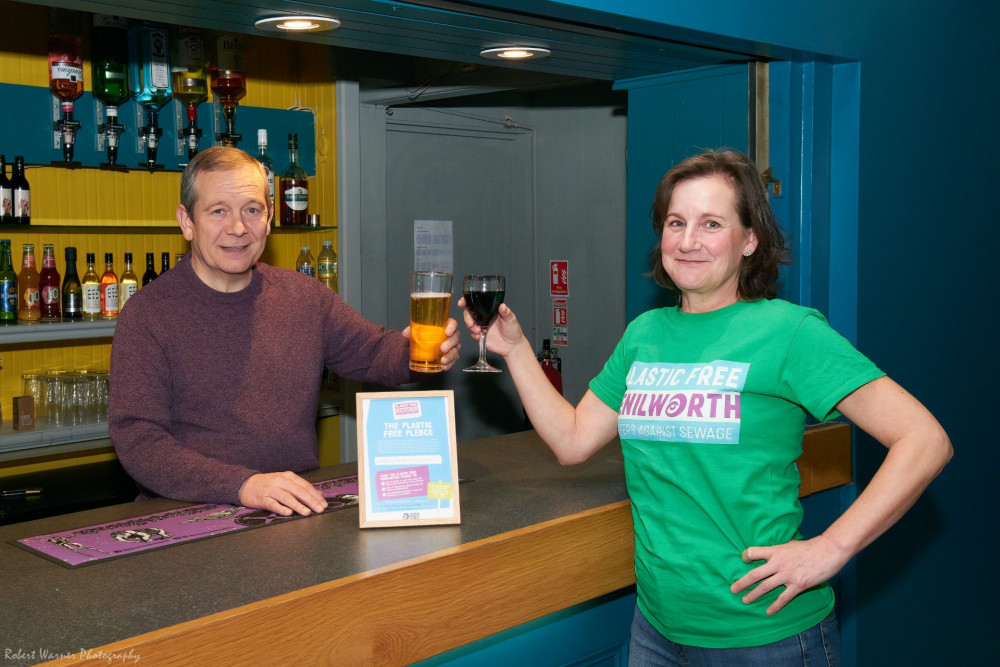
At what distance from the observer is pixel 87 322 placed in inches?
136

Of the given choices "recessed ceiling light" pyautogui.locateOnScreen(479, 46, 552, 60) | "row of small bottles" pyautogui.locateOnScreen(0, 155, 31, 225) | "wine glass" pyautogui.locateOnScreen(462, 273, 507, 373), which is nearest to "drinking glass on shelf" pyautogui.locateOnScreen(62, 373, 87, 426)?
"row of small bottles" pyautogui.locateOnScreen(0, 155, 31, 225)

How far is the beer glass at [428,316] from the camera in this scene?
1.78m

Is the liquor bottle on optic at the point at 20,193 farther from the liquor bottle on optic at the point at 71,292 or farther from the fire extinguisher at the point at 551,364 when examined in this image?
the fire extinguisher at the point at 551,364

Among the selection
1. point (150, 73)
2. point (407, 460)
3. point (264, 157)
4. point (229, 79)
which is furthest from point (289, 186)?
point (407, 460)

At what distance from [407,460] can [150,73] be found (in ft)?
8.36

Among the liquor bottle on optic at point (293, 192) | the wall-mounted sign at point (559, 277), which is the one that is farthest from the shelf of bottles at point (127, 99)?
the wall-mounted sign at point (559, 277)

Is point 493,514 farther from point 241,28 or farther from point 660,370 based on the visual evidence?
point 241,28

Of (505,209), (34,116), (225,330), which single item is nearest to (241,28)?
(225,330)

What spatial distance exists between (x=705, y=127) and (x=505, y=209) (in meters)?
2.64

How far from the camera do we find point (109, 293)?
3.65 meters

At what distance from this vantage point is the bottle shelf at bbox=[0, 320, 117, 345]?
3299 millimetres

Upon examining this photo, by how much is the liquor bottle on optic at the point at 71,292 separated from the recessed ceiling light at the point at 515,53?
2038 millimetres

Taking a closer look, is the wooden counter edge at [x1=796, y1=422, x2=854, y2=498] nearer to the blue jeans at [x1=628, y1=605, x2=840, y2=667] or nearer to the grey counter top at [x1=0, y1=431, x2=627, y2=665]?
the grey counter top at [x1=0, y1=431, x2=627, y2=665]

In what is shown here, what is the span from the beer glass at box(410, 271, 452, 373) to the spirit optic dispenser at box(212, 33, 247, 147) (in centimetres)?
241
